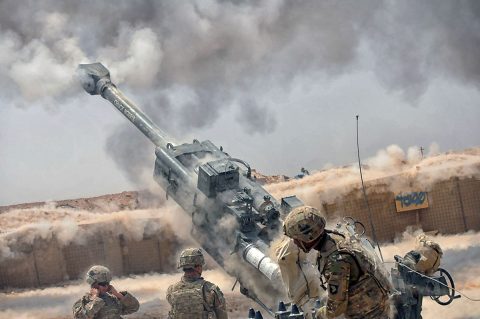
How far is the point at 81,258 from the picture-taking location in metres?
17.3

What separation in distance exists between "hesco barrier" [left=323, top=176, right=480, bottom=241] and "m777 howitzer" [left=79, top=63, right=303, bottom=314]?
206 inches

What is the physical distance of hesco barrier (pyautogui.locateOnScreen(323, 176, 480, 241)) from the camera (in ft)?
54.7

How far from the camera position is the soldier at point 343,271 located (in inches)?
175

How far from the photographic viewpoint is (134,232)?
17.3 metres

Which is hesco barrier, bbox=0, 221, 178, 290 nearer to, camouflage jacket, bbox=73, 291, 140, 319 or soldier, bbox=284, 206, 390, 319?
camouflage jacket, bbox=73, 291, 140, 319

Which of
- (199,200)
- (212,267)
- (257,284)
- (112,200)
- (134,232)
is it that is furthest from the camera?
(112,200)

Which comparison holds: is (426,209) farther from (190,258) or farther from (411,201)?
(190,258)

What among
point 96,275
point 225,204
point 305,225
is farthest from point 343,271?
point 225,204

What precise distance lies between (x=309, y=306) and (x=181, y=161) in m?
7.01

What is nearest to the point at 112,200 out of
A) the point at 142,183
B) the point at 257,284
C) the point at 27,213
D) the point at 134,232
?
the point at 27,213

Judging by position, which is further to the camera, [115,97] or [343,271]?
[115,97]

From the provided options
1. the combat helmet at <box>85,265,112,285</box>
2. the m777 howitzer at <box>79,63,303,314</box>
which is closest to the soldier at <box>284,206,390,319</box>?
the combat helmet at <box>85,265,112,285</box>

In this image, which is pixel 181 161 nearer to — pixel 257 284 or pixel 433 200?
A: pixel 257 284

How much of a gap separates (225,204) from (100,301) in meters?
4.14
